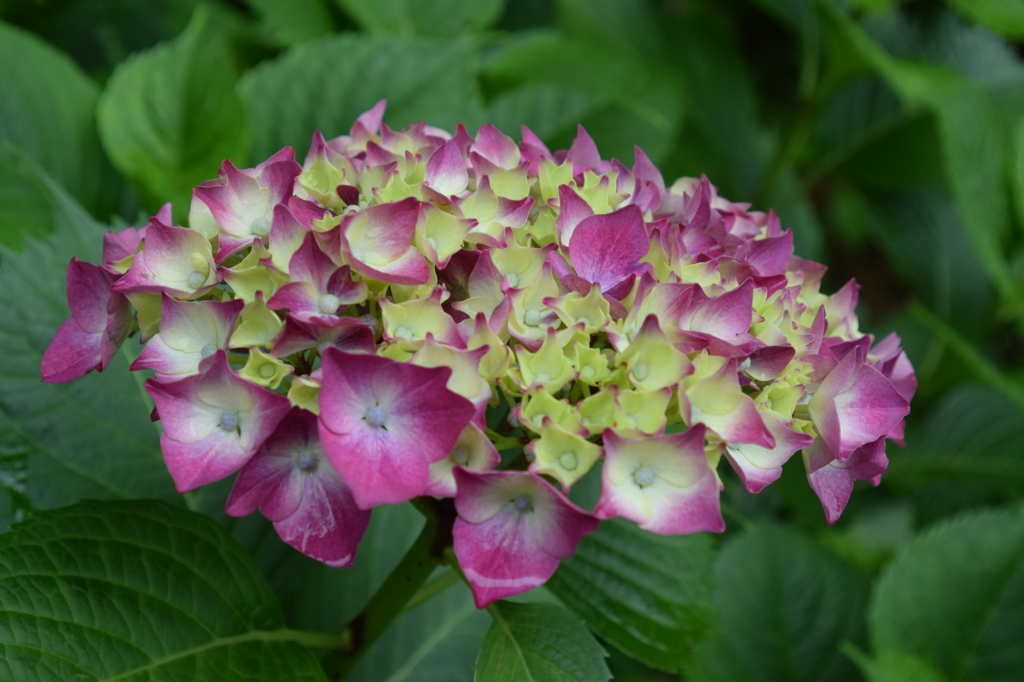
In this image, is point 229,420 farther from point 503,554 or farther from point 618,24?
point 618,24

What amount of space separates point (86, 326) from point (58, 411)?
214 millimetres

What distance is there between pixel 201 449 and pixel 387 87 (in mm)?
716

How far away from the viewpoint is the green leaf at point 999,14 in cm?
131

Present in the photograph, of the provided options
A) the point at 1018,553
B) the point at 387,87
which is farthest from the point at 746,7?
the point at 1018,553

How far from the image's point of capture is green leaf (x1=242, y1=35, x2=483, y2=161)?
1.04m

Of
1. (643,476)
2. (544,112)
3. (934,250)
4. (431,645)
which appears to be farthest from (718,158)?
(643,476)

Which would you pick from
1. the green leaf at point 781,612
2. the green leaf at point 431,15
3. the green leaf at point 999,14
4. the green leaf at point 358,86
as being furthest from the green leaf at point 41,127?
the green leaf at point 999,14

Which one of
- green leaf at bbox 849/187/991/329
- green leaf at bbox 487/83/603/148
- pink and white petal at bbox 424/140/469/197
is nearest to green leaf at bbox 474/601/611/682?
pink and white petal at bbox 424/140/469/197

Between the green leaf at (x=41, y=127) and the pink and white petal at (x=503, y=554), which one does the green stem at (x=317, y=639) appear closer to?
the pink and white petal at (x=503, y=554)

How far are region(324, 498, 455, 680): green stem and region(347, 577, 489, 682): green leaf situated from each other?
0.20 metres

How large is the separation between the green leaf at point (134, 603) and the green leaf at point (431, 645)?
0.29 metres

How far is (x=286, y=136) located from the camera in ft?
3.54

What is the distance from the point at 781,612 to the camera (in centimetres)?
116

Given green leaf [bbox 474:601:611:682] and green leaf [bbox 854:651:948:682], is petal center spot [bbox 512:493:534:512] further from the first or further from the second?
green leaf [bbox 854:651:948:682]
